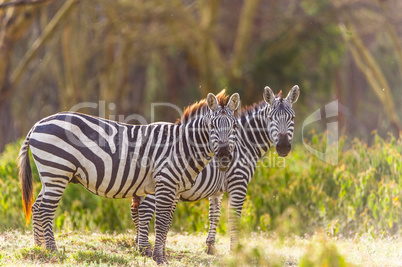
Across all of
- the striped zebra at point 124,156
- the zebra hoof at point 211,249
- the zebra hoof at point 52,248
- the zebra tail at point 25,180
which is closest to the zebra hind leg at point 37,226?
the striped zebra at point 124,156

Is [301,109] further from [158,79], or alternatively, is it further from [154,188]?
[154,188]

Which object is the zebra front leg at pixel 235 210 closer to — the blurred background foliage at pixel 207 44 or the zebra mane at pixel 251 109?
the zebra mane at pixel 251 109

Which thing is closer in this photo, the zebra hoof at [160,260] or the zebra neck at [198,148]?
the zebra hoof at [160,260]

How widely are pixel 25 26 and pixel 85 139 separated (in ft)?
27.3

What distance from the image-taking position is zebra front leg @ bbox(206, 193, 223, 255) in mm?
8836

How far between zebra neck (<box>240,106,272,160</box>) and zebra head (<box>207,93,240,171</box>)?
1167mm

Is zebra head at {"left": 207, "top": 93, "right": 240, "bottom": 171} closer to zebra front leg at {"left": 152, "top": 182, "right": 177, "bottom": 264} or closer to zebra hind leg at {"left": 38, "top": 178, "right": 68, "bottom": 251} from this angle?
zebra front leg at {"left": 152, "top": 182, "right": 177, "bottom": 264}

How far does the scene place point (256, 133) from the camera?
29.1ft

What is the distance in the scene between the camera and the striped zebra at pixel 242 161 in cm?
827

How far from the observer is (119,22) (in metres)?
21.4

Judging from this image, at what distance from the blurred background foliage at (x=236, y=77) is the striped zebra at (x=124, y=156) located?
86.5 inches

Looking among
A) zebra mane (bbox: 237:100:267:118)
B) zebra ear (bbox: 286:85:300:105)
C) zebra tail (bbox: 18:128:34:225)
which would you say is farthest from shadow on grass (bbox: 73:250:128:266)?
zebra ear (bbox: 286:85:300:105)

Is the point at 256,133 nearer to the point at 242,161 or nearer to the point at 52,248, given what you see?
the point at 242,161

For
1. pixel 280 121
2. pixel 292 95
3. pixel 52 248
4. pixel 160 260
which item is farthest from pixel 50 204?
pixel 292 95
